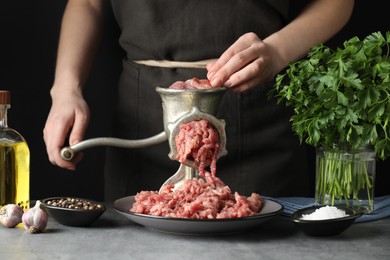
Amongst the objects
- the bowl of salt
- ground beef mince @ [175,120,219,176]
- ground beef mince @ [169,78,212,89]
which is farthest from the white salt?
ground beef mince @ [169,78,212,89]

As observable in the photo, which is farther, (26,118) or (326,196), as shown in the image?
(26,118)

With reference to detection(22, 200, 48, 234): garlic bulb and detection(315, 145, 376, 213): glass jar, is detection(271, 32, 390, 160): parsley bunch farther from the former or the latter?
detection(22, 200, 48, 234): garlic bulb

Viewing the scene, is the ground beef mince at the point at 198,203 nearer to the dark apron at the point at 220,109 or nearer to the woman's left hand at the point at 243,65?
the woman's left hand at the point at 243,65

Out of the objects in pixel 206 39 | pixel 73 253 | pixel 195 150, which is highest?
pixel 206 39

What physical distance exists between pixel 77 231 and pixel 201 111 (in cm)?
36

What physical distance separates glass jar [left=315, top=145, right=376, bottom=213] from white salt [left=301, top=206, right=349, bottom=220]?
0.43 feet

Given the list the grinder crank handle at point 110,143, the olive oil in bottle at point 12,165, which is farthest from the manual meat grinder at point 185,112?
the olive oil in bottle at point 12,165

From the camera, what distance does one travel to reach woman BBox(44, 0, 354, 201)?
2.21 meters

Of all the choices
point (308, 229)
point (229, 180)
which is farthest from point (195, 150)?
point (229, 180)

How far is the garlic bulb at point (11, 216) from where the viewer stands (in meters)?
1.62

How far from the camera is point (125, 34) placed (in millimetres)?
2311

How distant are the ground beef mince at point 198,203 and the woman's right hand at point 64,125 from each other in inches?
12.4

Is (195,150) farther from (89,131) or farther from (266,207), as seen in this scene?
(89,131)

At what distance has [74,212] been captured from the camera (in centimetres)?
162
